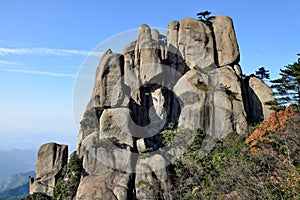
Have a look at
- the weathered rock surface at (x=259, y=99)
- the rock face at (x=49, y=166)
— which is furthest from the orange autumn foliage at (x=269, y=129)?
the rock face at (x=49, y=166)

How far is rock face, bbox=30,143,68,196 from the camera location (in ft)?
81.1

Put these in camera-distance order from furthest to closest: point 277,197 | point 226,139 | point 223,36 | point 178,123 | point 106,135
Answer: point 223,36 < point 178,123 < point 106,135 < point 226,139 < point 277,197

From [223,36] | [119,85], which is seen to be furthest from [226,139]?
[223,36]

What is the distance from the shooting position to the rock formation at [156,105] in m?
20.1

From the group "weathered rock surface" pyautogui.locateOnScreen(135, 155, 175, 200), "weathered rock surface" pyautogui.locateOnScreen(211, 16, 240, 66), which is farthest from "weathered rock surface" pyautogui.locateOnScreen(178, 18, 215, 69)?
"weathered rock surface" pyautogui.locateOnScreen(135, 155, 175, 200)

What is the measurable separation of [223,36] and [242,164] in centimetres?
1660

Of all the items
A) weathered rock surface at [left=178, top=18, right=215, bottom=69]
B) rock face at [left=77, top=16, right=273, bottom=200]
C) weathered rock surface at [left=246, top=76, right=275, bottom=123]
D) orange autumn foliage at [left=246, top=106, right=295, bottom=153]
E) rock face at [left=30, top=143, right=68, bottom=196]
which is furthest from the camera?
weathered rock surface at [left=178, top=18, right=215, bottom=69]

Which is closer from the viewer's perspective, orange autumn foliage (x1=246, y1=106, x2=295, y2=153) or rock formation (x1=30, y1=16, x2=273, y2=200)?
orange autumn foliage (x1=246, y1=106, x2=295, y2=153)

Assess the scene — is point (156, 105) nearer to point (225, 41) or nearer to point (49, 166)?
point (225, 41)

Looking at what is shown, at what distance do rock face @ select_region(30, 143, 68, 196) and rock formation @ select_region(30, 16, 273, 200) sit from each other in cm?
8

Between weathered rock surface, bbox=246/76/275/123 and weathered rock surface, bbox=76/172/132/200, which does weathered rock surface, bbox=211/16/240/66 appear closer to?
weathered rock surface, bbox=246/76/275/123

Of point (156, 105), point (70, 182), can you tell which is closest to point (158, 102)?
point (156, 105)

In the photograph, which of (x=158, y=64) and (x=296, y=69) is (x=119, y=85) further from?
(x=296, y=69)

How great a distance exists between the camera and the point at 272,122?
691 inches
